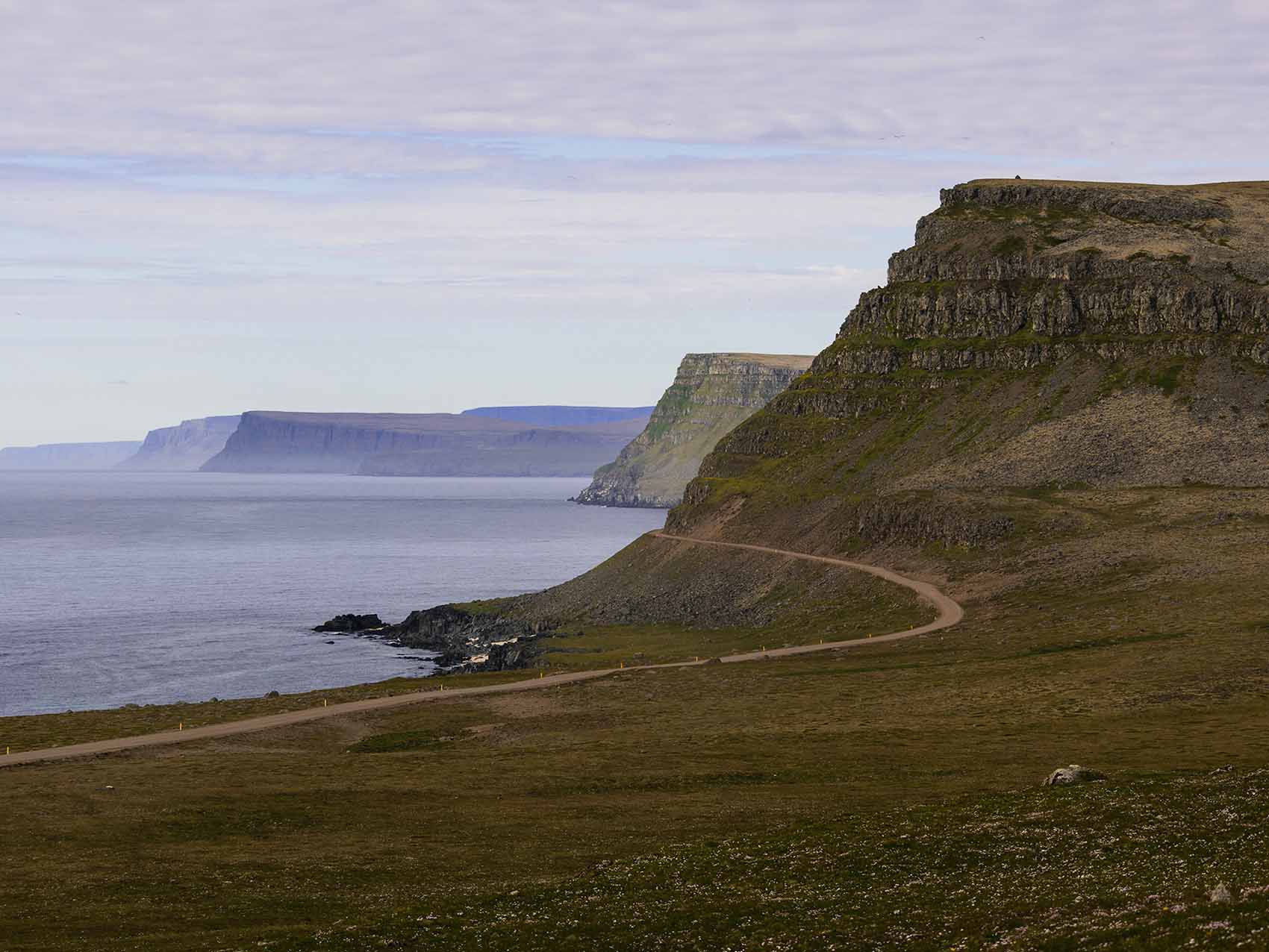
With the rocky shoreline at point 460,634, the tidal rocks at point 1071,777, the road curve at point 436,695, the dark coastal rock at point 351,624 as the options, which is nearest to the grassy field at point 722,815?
the tidal rocks at point 1071,777

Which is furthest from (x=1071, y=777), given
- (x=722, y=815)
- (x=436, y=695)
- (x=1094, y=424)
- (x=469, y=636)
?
(x=1094, y=424)

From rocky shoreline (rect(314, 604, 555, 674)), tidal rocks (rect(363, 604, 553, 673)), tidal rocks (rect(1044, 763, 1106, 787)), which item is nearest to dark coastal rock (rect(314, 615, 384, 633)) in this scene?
rocky shoreline (rect(314, 604, 555, 674))

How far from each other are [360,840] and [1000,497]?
12402 centimetres

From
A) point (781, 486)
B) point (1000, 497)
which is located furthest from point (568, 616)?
point (1000, 497)

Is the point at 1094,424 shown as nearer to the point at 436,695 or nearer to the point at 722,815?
the point at 436,695

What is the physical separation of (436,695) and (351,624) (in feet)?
252

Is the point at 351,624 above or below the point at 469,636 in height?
above

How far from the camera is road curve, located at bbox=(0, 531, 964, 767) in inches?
3273

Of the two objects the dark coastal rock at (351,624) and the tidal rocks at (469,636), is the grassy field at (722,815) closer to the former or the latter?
the tidal rocks at (469,636)

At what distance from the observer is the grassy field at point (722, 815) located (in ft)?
128

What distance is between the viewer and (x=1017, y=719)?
83062mm

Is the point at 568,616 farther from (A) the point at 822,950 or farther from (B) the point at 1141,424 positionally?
(A) the point at 822,950

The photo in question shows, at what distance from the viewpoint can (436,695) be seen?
108m

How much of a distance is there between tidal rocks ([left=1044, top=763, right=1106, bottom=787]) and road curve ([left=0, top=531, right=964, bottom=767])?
5380cm
